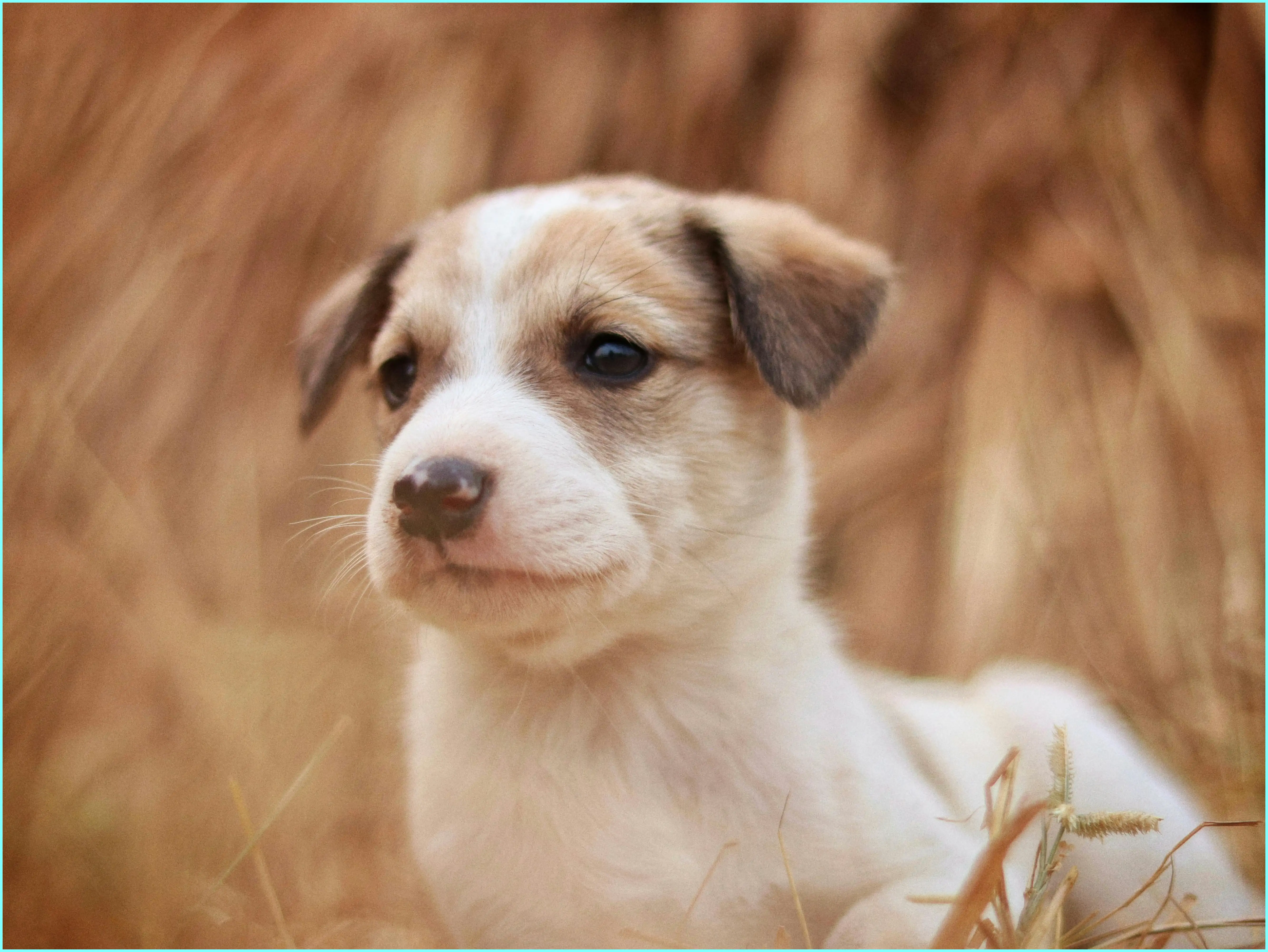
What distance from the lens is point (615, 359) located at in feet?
8.73

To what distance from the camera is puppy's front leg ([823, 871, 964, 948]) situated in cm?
227

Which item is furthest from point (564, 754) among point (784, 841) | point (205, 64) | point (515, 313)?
point (205, 64)

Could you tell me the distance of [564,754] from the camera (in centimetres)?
260

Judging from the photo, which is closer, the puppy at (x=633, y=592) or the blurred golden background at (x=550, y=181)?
the puppy at (x=633, y=592)

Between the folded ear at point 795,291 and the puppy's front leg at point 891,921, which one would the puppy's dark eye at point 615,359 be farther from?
the puppy's front leg at point 891,921

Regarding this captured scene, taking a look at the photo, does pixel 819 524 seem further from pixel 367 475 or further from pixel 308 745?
pixel 308 745

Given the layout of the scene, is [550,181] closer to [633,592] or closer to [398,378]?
[398,378]

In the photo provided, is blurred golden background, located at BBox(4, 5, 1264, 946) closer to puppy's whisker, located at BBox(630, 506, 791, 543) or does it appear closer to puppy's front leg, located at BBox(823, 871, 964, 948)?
puppy's whisker, located at BBox(630, 506, 791, 543)

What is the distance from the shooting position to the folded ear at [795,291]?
262cm

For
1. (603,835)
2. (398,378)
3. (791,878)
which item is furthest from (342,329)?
(791,878)

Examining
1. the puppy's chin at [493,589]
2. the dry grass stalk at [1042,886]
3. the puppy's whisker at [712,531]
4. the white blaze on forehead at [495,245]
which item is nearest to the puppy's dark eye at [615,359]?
the white blaze on forehead at [495,245]

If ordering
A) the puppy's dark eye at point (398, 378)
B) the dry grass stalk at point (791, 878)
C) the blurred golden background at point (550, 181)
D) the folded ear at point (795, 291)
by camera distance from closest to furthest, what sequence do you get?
the dry grass stalk at point (791, 878) → the folded ear at point (795, 291) → the puppy's dark eye at point (398, 378) → the blurred golden background at point (550, 181)

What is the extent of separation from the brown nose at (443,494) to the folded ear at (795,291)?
2.88ft

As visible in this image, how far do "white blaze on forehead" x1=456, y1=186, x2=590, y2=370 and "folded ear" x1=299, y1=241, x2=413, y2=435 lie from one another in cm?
51
